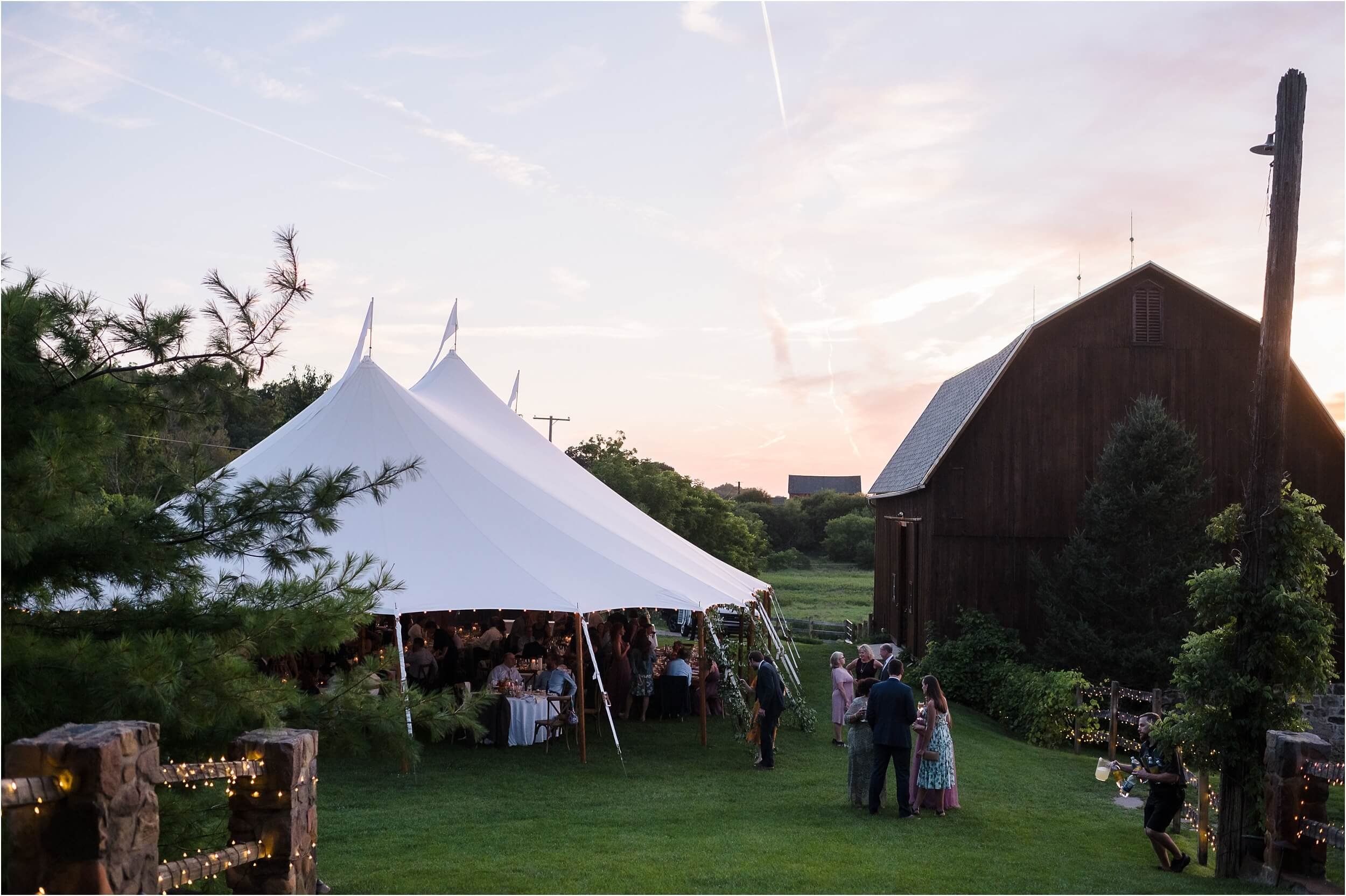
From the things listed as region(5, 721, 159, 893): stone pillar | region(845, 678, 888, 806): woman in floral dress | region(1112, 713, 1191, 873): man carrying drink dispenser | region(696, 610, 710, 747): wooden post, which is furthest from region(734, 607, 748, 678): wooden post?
region(5, 721, 159, 893): stone pillar

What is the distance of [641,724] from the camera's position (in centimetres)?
1434

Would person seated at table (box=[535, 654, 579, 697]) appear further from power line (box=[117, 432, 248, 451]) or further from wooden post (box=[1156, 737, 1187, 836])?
power line (box=[117, 432, 248, 451])

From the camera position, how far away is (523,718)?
487 inches

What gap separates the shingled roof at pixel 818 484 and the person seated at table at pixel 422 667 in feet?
282

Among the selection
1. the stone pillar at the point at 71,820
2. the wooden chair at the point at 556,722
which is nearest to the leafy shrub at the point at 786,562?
the wooden chair at the point at 556,722

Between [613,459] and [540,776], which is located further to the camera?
[613,459]

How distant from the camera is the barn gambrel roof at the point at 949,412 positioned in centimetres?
2017

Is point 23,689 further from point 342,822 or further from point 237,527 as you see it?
point 342,822

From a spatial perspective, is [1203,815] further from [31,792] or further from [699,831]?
[31,792]

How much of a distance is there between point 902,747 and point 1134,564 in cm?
1111

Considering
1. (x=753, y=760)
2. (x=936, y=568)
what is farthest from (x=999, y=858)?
(x=936, y=568)

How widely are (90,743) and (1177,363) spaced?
20346 millimetres

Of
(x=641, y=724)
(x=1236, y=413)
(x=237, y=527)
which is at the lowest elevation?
(x=641, y=724)

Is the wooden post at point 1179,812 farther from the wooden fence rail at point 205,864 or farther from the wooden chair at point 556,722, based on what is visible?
the wooden fence rail at point 205,864
